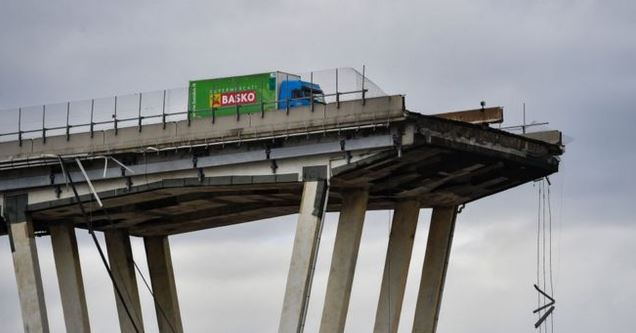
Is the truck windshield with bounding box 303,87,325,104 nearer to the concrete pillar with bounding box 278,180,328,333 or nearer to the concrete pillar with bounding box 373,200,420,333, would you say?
the concrete pillar with bounding box 278,180,328,333

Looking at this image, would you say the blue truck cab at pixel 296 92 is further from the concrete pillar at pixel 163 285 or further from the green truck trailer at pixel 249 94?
the concrete pillar at pixel 163 285

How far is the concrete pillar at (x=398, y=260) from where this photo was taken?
104m

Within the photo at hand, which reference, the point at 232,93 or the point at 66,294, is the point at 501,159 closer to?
the point at 232,93

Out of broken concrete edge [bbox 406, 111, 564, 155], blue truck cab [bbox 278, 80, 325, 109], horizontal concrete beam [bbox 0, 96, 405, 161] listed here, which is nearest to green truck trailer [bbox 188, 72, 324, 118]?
blue truck cab [bbox 278, 80, 325, 109]

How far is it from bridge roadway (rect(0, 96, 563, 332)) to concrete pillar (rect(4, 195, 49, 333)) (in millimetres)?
85

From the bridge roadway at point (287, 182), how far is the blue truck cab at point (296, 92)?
138cm

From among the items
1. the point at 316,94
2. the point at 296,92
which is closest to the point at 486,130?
the point at 316,94

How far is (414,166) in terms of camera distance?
96188 millimetres

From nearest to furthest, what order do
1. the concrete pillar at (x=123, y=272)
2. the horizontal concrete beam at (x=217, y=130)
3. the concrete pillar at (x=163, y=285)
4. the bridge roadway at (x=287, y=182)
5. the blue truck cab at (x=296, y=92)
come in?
the horizontal concrete beam at (x=217, y=130), the bridge roadway at (x=287, y=182), the blue truck cab at (x=296, y=92), the concrete pillar at (x=123, y=272), the concrete pillar at (x=163, y=285)

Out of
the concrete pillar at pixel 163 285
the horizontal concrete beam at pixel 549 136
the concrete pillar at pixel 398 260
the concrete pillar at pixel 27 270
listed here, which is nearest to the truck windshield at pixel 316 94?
the concrete pillar at pixel 398 260

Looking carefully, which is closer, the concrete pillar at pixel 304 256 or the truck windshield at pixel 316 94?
the concrete pillar at pixel 304 256

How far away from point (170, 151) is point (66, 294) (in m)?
14.4

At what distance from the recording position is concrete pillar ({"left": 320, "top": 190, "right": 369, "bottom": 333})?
97.0 m

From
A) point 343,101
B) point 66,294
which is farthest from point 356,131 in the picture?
point 66,294
